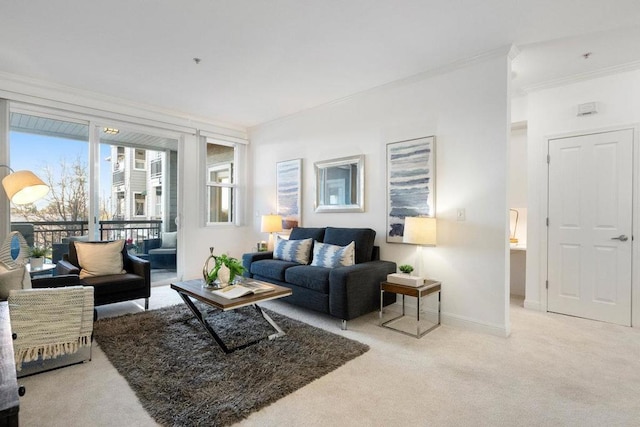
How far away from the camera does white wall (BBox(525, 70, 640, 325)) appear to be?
10.6 feet

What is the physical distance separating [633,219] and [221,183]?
5.41m

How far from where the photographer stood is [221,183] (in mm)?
5621

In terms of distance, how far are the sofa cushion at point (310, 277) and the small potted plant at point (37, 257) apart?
2.50 m

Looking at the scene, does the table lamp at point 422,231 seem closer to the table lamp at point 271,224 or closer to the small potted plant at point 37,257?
the table lamp at point 271,224

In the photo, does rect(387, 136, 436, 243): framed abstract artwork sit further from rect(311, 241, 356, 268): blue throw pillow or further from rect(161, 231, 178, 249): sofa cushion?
rect(161, 231, 178, 249): sofa cushion

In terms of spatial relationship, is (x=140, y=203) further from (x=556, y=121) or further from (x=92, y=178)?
(x=556, y=121)

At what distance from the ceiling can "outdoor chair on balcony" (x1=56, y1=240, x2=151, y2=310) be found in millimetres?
1942

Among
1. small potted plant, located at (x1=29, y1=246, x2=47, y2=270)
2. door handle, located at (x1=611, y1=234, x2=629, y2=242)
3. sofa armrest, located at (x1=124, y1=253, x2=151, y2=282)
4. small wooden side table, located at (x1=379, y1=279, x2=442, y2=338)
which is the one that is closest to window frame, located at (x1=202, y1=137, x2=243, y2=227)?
sofa armrest, located at (x1=124, y1=253, x2=151, y2=282)

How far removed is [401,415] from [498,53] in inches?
120

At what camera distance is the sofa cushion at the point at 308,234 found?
4176 millimetres

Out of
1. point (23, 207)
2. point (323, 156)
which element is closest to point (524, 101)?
point (323, 156)

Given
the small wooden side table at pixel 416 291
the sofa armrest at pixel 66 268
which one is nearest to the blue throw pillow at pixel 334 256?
the small wooden side table at pixel 416 291

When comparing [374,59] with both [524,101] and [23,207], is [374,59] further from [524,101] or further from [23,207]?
[23,207]

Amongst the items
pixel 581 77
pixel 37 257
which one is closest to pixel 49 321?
pixel 37 257
